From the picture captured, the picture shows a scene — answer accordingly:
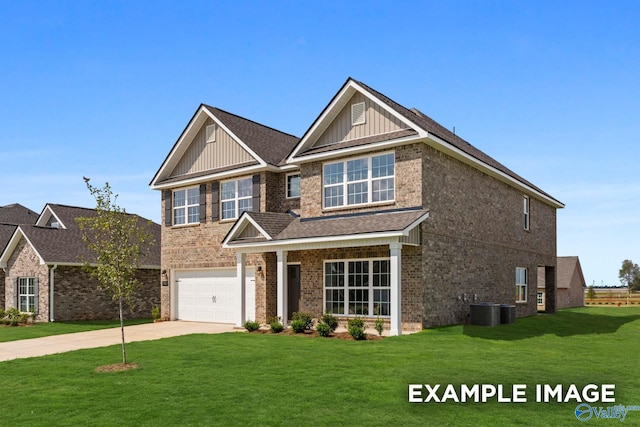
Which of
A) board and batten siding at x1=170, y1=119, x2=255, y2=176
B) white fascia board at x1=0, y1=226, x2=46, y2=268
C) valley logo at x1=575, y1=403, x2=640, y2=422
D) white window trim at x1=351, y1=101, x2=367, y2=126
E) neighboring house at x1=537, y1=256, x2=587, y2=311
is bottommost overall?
neighboring house at x1=537, y1=256, x2=587, y2=311

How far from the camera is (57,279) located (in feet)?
90.1

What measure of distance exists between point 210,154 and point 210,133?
38.4 inches

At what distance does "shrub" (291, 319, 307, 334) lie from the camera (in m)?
18.5

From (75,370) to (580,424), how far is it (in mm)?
10540

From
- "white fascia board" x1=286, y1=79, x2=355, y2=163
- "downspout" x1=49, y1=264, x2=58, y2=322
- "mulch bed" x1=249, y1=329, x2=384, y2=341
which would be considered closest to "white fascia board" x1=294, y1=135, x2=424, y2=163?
"white fascia board" x1=286, y1=79, x2=355, y2=163

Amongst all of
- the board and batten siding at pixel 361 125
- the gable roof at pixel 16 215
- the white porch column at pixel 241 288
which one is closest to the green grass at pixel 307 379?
the white porch column at pixel 241 288

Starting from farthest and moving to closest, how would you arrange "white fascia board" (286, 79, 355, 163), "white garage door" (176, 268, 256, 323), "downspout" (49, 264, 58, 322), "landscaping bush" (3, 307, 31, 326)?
1. "downspout" (49, 264, 58, 322)
2. "landscaping bush" (3, 307, 31, 326)
3. "white garage door" (176, 268, 256, 323)
4. "white fascia board" (286, 79, 355, 163)

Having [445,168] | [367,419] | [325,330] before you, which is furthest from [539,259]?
[367,419]

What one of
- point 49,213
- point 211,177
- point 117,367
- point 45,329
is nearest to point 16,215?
point 49,213

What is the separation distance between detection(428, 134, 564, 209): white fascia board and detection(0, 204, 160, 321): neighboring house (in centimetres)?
1502

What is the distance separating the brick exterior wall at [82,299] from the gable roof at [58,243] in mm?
644

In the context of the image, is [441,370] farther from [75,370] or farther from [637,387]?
[75,370]

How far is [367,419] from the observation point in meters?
8.63

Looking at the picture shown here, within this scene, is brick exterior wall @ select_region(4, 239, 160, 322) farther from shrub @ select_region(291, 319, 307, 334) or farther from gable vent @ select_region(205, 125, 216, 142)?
shrub @ select_region(291, 319, 307, 334)
